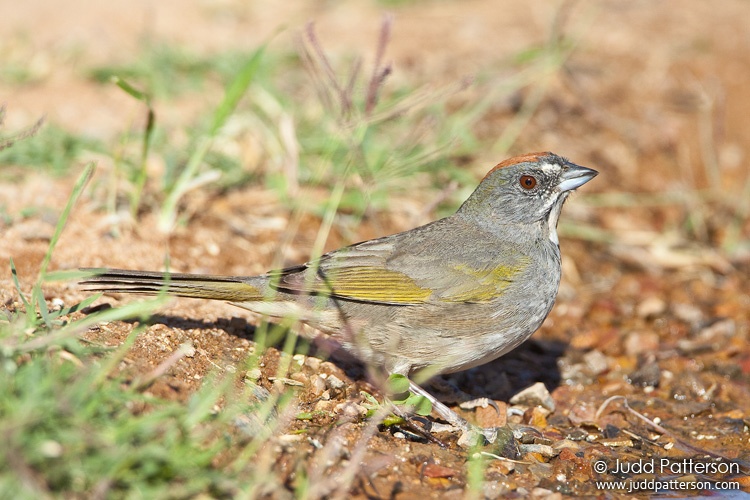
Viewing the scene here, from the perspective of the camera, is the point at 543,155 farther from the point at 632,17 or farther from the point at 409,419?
the point at 632,17

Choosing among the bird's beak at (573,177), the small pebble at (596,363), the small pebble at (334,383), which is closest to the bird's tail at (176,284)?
the small pebble at (334,383)

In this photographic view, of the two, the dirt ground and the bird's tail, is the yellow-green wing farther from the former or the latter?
the dirt ground

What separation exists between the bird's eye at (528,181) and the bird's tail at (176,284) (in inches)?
59.7

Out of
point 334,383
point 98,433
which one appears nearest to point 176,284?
point 334,383

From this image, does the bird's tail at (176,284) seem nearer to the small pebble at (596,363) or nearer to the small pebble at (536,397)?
the small pebble at (536,397)

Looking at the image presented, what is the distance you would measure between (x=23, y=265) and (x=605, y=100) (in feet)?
17.4

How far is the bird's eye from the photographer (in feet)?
14.8

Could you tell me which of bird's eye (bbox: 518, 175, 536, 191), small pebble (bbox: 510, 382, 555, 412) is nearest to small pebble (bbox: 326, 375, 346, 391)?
small pebble (bbox: 510, 382, 555, 412)

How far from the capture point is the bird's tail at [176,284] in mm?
3744

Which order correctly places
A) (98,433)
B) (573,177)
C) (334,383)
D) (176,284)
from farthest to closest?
1. (573,177)
2. (334,383)
3. (176,284)
4. (98,433)

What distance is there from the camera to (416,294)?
4.16 meters

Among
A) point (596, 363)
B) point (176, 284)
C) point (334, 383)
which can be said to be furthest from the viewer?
point (596, 363)

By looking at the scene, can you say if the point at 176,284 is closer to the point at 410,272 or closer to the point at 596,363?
the point at 410,272

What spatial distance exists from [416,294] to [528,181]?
912 millimetres
